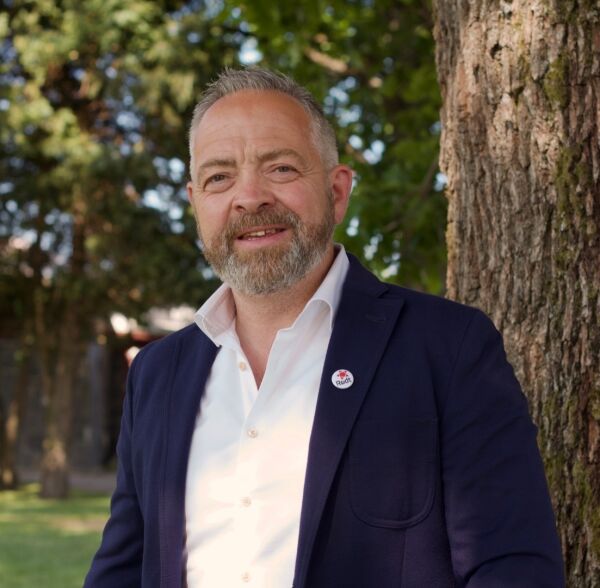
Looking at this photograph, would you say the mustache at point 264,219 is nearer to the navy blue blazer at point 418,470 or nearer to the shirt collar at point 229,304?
the shirt collar at point 229,304

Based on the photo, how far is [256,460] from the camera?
2.26 m

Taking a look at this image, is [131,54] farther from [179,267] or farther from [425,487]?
[425,487]

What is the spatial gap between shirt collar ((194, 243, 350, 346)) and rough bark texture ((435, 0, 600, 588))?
1.90 ft

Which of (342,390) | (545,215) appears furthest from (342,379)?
(545,215)

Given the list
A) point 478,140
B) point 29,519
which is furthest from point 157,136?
point 478,140

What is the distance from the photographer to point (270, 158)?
2.47 meters

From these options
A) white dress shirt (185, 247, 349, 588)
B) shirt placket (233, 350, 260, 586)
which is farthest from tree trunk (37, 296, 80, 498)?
shirt placket (233, 350, 260, 586)

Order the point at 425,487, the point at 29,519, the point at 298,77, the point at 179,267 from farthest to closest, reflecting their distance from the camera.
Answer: the point at 179,267, the point at 29,519, the point at 298,77, the point at 425,487

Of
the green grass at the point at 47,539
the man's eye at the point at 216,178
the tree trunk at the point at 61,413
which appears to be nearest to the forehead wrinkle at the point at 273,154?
the man's eye at the point at 216,178

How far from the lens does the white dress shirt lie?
221 centimetres

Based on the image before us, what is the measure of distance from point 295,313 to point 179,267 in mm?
13746

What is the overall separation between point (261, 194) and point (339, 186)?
0.28 m

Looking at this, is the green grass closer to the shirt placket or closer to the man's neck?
the man's neck

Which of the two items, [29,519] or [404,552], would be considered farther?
[29,519]
